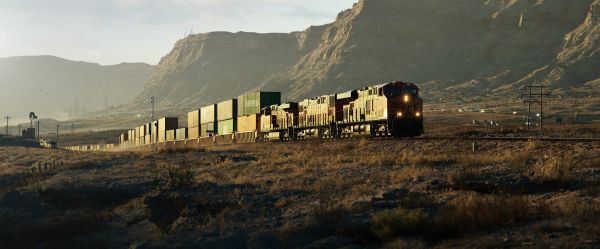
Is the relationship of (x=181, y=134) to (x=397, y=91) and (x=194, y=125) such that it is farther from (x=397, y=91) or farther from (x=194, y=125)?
(x=397, y=91)

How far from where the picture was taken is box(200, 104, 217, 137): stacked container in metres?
68.0

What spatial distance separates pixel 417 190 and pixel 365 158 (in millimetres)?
8679

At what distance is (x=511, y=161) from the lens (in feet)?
66.0

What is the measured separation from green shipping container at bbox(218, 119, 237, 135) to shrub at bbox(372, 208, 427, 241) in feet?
163

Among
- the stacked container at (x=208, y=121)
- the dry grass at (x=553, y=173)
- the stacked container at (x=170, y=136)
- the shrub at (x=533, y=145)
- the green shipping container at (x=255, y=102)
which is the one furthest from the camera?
the stacked container at (x=170, y=136)

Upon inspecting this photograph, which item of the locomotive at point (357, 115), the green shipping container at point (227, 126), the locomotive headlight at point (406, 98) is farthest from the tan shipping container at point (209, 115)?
the locomotive headlight at point (406, 98)

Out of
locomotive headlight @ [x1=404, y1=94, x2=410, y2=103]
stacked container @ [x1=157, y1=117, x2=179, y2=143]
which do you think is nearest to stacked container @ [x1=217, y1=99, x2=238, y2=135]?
stacked container @ [x1=157, y1=117, x2=179, y2=143]

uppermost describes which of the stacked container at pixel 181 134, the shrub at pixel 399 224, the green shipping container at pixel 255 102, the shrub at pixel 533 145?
the green shipping container at pixel 255 102

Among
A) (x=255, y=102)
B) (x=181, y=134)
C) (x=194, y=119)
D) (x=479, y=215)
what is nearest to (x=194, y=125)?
(x=194, y=119)

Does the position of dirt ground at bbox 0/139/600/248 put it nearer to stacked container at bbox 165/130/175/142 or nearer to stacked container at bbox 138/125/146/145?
stacked container at bbox 165/130/175/142

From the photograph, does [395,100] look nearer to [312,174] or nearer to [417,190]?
[312,174]

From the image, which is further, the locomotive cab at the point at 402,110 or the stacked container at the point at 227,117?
the stacked container at the point at 227,117

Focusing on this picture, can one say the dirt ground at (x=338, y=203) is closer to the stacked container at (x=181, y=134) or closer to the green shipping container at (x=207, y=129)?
the green shipping container at (x=207, y=129)

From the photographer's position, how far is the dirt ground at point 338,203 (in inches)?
494
